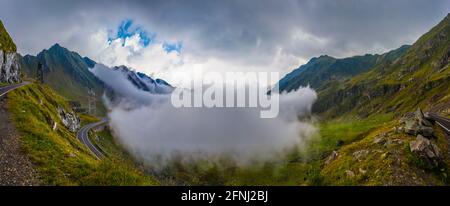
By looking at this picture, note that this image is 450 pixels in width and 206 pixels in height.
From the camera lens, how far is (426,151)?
1517 inches

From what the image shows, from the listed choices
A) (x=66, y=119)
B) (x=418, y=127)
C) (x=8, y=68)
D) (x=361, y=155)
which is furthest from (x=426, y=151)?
(x=8, y=68)

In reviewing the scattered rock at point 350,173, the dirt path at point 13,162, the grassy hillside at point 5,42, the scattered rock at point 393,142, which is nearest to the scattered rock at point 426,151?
the scattered rock at point 393,142

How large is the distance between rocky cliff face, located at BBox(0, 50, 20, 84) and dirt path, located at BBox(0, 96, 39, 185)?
258ft

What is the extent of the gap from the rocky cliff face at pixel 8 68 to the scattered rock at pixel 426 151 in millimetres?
118719

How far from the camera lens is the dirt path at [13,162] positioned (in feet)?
104

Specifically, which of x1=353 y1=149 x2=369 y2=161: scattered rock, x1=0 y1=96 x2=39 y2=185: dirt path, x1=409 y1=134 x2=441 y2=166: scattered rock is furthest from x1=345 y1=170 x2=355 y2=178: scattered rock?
x1=0 y1=96 x2=39 y2=185: dirt path

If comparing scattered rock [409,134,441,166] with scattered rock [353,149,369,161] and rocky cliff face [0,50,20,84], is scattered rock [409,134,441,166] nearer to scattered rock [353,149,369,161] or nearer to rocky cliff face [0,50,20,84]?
scattered rock [353,149,369,161]

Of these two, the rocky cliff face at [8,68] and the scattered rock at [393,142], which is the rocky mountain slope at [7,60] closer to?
the rocky cliff face at [8,68]

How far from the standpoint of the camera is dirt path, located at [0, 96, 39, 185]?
3161cm

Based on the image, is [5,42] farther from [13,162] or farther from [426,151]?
[426,151]
